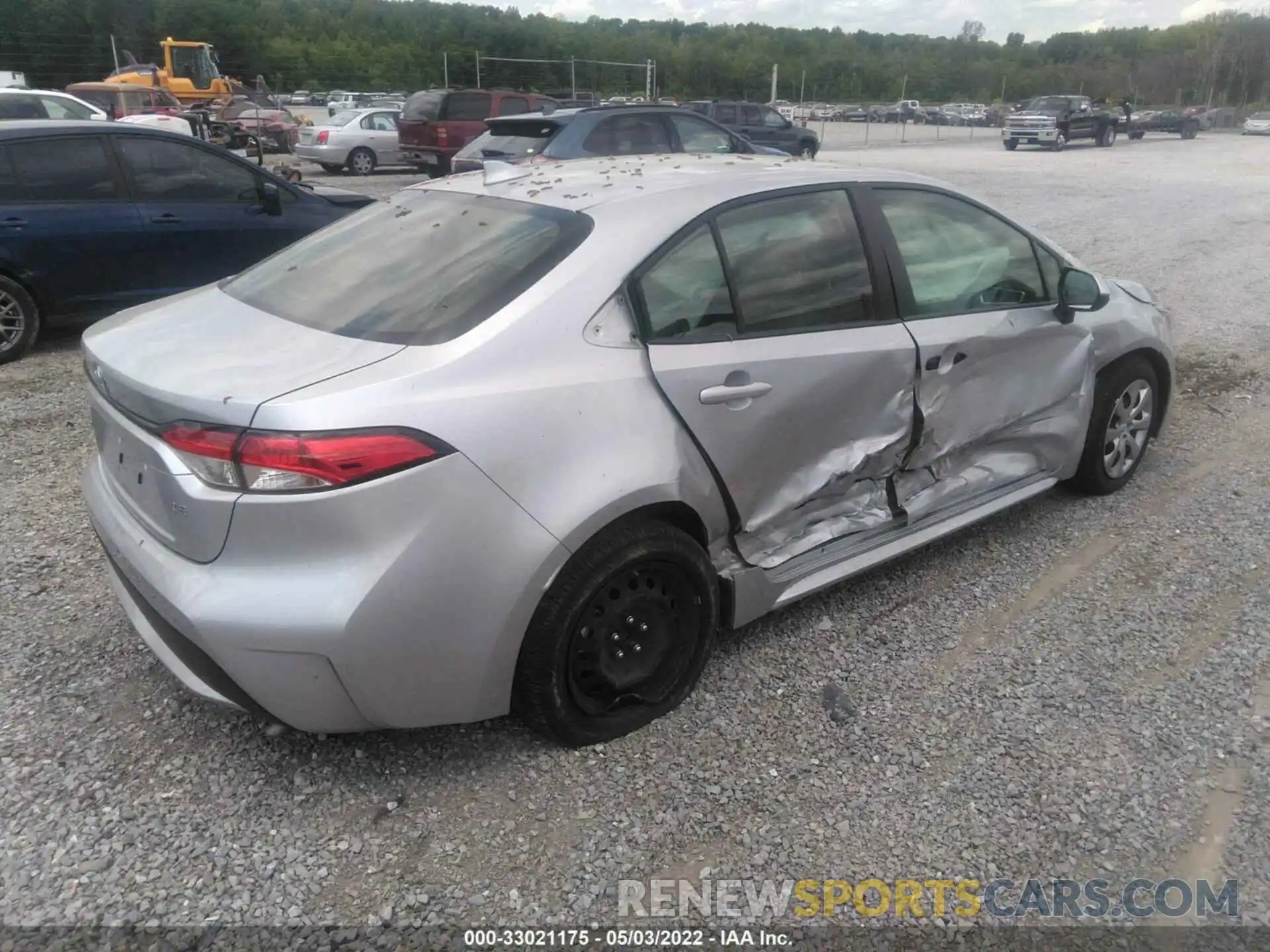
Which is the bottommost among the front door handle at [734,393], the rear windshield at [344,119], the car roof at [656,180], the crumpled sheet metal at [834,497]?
the crumpled sheet metal at [834,497]

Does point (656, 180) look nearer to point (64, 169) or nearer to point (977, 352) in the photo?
point (977, 352)

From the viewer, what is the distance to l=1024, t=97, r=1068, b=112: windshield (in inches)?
1324

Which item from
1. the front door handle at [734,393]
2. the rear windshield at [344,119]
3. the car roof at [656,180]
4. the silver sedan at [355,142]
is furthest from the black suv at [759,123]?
the front door handle at [734,393]

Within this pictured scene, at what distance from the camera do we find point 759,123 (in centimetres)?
2084

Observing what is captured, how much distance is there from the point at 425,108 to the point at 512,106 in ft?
5.50

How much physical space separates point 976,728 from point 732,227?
174 centimetres

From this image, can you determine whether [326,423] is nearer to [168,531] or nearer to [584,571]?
[168,531]

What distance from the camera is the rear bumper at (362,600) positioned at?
2.20 meters

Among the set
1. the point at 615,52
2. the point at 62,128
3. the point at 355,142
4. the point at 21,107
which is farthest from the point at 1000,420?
the point at 615,52

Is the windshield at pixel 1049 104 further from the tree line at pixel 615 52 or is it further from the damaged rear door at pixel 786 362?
the damaged rear door at pixel 786 362

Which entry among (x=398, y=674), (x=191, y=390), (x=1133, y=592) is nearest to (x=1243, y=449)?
(x=1133, y=592)

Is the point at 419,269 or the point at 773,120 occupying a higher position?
the point at 419,269

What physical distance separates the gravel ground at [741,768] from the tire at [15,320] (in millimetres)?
2924

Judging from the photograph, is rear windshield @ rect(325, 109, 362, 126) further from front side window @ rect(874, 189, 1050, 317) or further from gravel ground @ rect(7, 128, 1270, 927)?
front side window @ rect(874, 189, 1050, 317)
